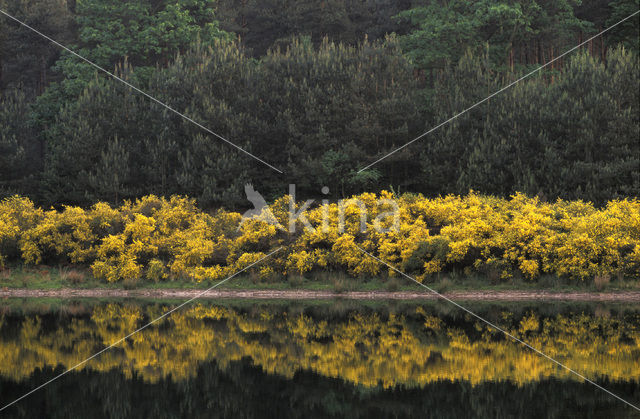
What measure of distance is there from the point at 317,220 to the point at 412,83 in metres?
15.0

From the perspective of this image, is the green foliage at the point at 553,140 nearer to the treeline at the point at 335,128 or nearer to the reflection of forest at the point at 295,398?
the treeline at the point at 335,128

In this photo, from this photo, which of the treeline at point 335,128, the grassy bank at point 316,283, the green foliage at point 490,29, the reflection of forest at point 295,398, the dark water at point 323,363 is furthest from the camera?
the green foliage at point 490,29

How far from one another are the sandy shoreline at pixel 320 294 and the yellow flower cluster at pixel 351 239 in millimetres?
947

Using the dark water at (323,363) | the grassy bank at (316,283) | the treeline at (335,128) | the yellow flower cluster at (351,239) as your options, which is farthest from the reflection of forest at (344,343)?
the treeline at (335,128)

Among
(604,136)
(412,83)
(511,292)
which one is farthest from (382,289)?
(412,83)

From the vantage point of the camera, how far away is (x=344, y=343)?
58.1 feet

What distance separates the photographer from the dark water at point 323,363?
12648 millimetres

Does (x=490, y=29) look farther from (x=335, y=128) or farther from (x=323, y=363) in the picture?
(x=323, y=363)

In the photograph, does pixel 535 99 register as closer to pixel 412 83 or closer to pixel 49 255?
pixel 412 83

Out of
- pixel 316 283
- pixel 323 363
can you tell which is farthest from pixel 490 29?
pixel 323 363

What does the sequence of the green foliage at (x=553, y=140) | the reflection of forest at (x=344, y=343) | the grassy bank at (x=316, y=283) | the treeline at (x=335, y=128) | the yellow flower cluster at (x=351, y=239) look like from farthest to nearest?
the treeline at (x=335, y=128) < the green foliage at (x=553, y=140) < the yellow flower cluster at (x=351, y=239) < the grassy bank at (x=316, y=283) < the reflection of forest at (x=344, y=343)

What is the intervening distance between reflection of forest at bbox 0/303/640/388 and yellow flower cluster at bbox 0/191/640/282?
4558 mm

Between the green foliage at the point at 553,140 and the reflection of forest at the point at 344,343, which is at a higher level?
the green foliage at the point at 553,140

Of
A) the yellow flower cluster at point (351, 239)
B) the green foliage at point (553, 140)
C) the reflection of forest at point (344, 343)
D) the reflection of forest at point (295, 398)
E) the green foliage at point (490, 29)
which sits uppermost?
the green foliage at point (490, 29)
